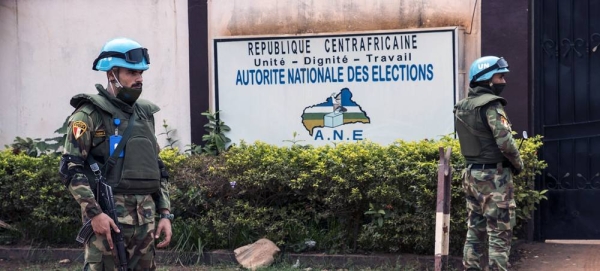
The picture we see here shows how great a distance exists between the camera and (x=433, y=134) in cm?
781

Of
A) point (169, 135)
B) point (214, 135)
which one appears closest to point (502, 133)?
point (214, 135)

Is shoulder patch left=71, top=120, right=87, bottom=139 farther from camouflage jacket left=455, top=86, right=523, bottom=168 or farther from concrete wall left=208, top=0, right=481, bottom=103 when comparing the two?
concrete wall left=208, top=0, right=481, bottom=103

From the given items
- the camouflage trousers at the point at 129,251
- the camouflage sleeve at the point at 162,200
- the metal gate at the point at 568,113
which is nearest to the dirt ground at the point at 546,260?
the metal gate at the point at 568,113

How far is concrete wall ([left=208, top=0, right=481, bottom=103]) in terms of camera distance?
25.4 feet

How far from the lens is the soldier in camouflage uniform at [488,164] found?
19.2 ft

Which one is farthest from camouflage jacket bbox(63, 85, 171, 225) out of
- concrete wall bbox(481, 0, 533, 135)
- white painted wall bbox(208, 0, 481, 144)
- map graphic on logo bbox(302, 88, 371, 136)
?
concrete wall bbox(481, 0, 533, 135)

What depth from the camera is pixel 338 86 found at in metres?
8.04

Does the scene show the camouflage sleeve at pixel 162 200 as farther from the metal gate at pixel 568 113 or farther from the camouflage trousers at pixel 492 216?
the metal gate at pixel 568 113

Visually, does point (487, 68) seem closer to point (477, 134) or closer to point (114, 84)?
point (477, 134)

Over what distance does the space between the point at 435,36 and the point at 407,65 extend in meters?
0.38

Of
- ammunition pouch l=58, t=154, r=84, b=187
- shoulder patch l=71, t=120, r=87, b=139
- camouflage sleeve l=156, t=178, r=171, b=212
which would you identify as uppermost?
shoulder patch l=71, t=120, r=87, b=139

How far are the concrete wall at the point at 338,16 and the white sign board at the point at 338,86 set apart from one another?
0.37ft

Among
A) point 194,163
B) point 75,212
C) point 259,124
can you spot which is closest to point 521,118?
point 259,124

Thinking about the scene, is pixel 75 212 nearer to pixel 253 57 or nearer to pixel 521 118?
pixel 253 57
